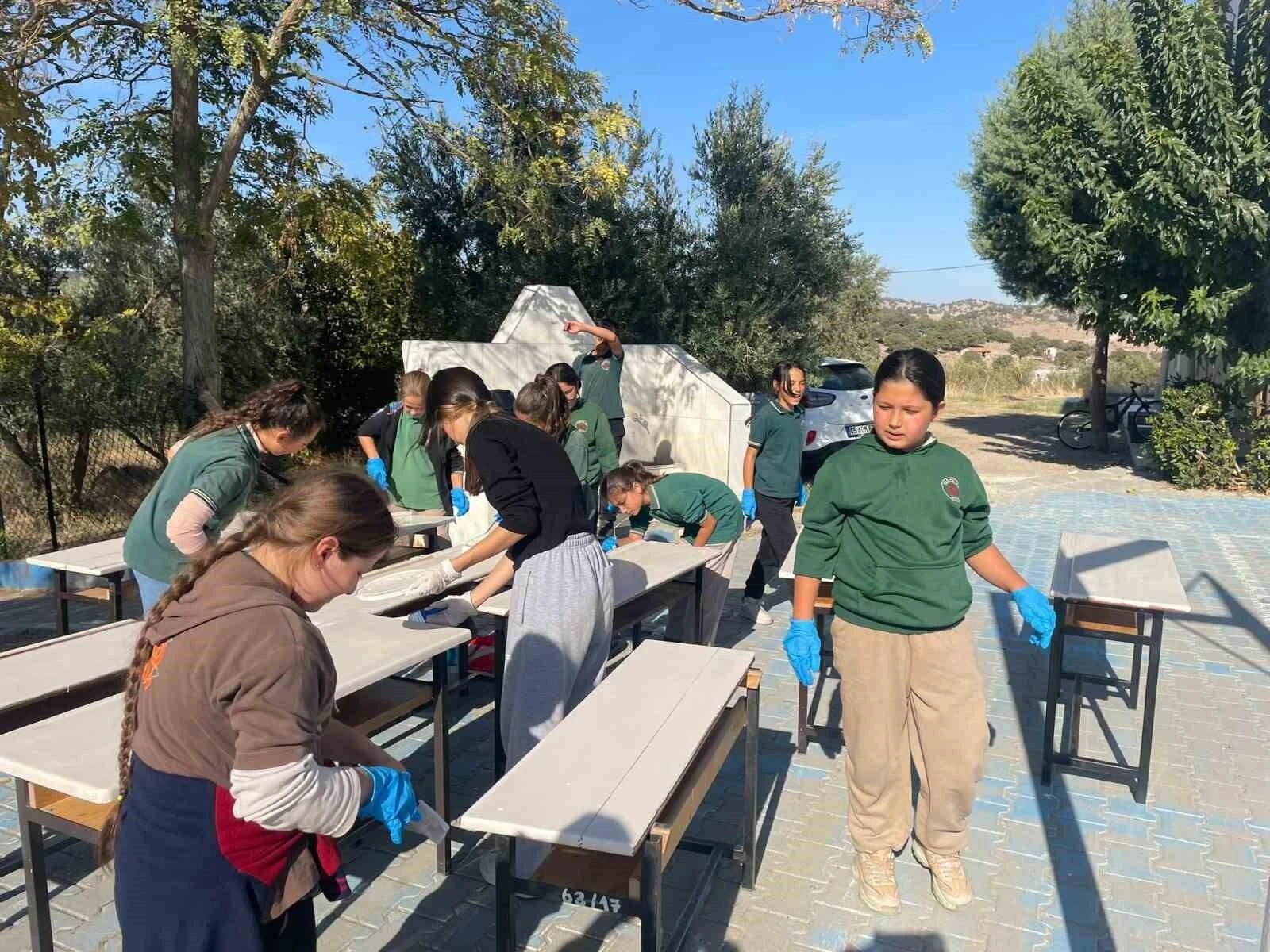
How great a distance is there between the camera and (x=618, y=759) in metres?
2.29

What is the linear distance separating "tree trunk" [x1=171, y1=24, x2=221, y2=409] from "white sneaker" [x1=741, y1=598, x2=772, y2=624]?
5313 mm

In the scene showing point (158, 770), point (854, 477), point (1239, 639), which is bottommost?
point (1239, 639)

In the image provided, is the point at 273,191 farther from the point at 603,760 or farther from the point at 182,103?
the point at 603,760

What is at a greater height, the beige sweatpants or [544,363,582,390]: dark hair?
[544,363,582,390]: dark hair

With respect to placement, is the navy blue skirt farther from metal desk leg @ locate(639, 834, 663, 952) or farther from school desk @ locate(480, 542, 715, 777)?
school desk @ locate(480, 542, 715, 777)

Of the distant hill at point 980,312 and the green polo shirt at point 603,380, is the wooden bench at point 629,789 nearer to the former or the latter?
the green polo shirt at point 603,380

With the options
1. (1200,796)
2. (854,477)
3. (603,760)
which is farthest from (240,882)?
(1200,796)

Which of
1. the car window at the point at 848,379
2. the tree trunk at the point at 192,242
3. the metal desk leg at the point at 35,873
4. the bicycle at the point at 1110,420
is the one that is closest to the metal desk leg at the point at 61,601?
the metal desk leg at the point at 35,873

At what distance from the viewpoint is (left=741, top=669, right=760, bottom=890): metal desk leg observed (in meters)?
3.05

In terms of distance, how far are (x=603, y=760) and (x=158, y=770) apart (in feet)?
3.36

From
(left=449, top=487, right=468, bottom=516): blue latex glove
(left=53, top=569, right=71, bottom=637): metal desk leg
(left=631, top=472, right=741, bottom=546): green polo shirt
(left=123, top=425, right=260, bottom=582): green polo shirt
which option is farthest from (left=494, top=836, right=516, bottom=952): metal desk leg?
(left=449, top=487, right=468, bottom=516): blue latex glove

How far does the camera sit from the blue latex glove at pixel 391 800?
182 cm

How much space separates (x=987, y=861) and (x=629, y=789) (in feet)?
5.99

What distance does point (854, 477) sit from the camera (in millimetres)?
2846
